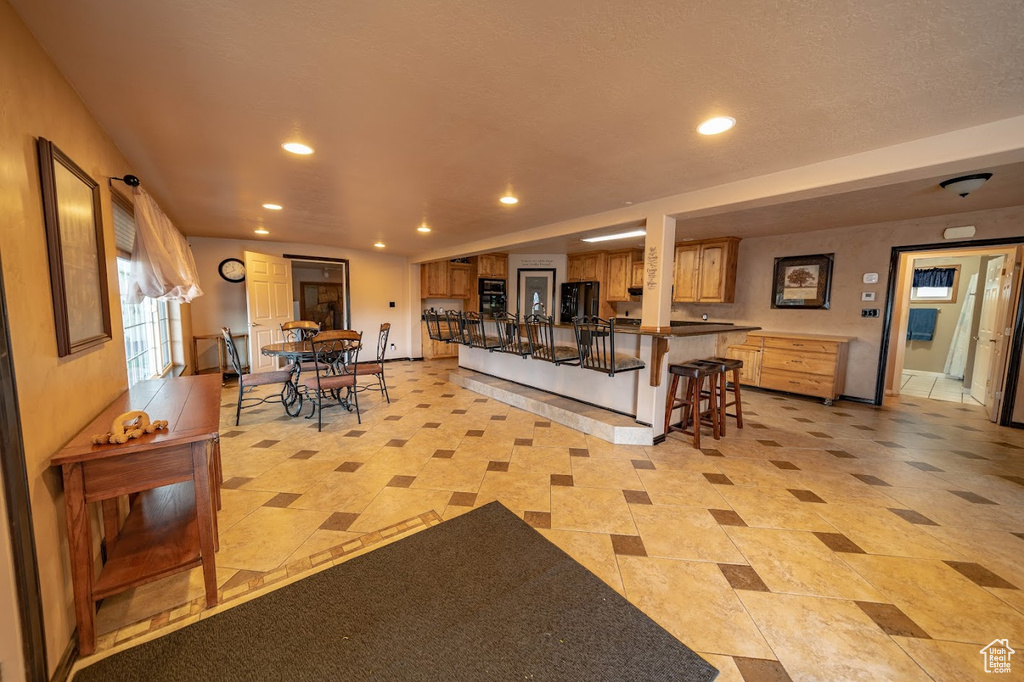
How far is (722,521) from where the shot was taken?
208 centimetres

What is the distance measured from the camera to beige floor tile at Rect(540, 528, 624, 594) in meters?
1.67

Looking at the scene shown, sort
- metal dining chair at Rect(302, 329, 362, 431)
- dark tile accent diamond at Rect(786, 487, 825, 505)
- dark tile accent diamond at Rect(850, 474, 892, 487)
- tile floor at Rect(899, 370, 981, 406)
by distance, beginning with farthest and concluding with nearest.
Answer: tile floor at Rect(899, 370, 981, 406) → metal dining chair at Rect(302, 329, 362, 431) → dark tile accent diamond at Rect(850, 474, 892, 487) → dark tile accent diamond at Rect(786, 487, 825, 505)

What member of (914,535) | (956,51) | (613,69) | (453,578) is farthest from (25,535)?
(914,535)

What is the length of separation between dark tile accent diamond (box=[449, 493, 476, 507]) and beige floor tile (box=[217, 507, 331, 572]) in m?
0.73

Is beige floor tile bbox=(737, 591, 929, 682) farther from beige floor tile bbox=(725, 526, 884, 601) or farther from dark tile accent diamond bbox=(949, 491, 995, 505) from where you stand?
dark tile accent diamond bbox=(949, 491, 995, 505)

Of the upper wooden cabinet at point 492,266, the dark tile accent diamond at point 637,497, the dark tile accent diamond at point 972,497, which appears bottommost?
the dark tile accent diamond at point 637,497

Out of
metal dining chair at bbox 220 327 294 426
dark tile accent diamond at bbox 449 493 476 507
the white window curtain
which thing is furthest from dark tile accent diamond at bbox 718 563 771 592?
metal dining chair at bbox 220 327 294 426

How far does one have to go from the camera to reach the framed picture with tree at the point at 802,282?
15.9 feet

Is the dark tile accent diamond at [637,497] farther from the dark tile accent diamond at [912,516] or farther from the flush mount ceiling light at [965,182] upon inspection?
the flush mount ceiling light at [965,182]

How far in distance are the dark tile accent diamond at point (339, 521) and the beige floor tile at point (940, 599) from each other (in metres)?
2.57

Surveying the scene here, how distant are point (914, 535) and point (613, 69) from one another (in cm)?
282

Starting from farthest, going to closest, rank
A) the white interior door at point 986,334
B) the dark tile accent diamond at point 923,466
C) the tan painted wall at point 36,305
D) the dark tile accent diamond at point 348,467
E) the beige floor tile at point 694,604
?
the white interior door at point 986,334 < the dark tile accent diamond at point 923,466 < the dark tile accent diamond at point 348,467 < the beige floor tile at point 694,604 < the tan painted wall at point 36,305

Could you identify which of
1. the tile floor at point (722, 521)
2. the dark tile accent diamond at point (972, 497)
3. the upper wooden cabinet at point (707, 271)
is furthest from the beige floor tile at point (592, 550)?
the upper wooden cabinet at point (707, 271)

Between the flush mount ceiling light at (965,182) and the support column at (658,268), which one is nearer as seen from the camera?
the flush mount ceiling light at (965,182)
